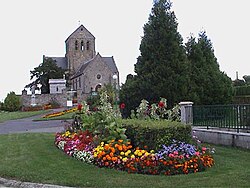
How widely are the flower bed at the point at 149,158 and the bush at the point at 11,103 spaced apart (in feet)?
159

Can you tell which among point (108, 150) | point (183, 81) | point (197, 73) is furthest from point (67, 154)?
point (197, 73)

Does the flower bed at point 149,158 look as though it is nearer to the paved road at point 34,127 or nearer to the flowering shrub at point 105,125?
the flowering shrub at point 105,125

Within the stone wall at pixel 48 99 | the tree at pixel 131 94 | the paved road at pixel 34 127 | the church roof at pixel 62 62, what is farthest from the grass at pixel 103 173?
the church roof at pixel 62 62

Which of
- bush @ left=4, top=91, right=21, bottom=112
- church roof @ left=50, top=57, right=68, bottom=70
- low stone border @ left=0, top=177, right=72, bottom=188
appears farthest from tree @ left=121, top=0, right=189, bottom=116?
church roof @ left=50, top=57, right=68, bottom=70

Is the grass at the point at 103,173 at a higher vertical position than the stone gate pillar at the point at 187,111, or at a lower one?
lower

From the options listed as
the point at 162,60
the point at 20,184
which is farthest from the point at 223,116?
the point at 20,184

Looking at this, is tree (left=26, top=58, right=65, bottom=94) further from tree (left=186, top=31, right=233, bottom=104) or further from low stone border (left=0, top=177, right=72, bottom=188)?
low stone border (left=0, top=177, right=72, bottom=188)

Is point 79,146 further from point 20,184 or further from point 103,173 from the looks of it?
point 20,184

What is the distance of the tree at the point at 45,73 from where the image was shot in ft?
276

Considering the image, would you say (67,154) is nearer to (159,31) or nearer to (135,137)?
(135,137)

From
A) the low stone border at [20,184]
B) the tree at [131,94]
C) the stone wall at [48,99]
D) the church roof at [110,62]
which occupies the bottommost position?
the low stone border at [20,184]

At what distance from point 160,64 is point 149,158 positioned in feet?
33.6

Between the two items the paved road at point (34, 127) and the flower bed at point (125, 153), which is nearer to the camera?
the flower bed at point (125, 153)

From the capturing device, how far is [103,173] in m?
8.81
